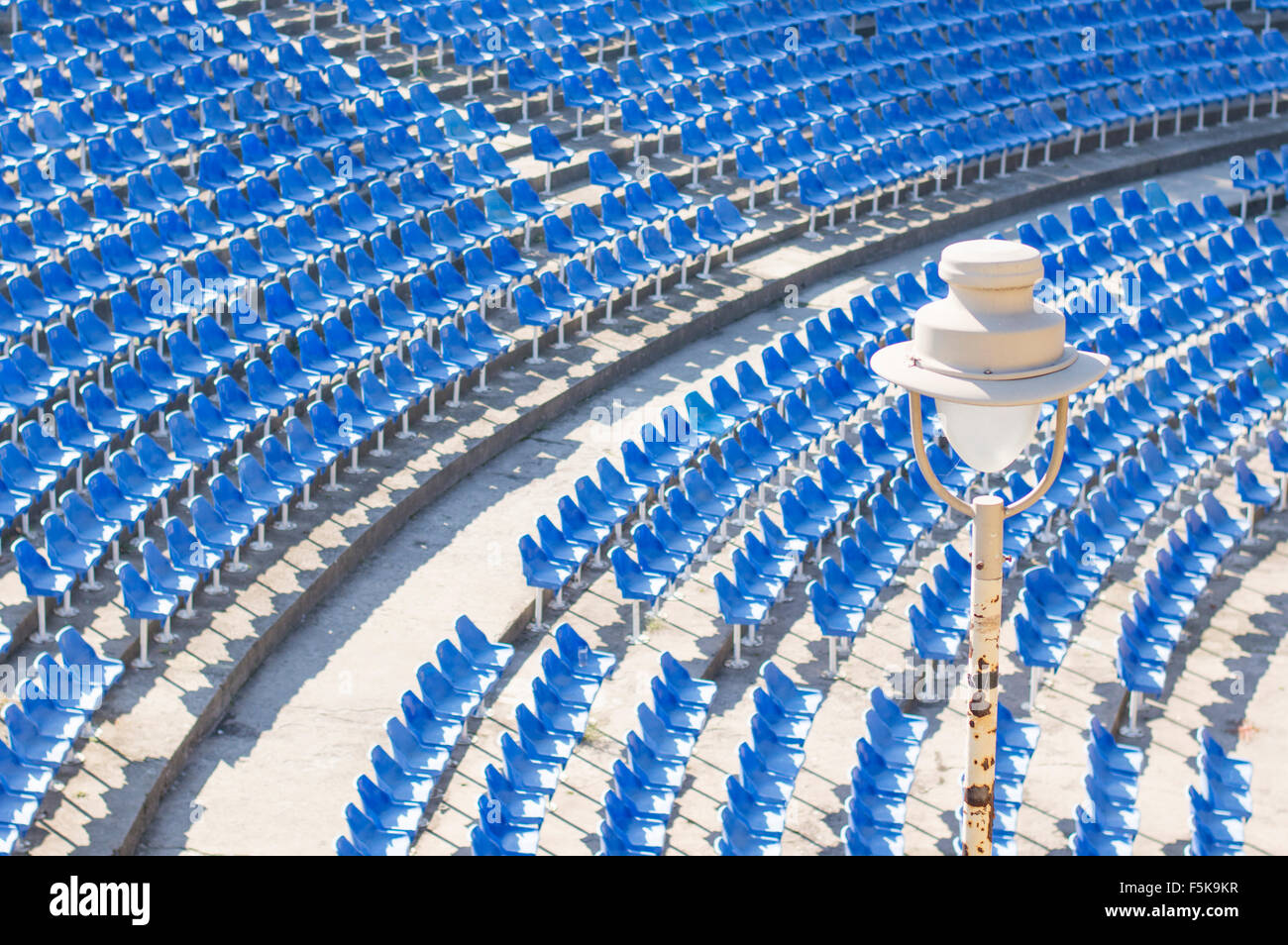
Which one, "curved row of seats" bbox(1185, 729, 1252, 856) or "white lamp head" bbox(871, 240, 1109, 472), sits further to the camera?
"curved row of seats" bbox(1185, 729, 1252, 856)

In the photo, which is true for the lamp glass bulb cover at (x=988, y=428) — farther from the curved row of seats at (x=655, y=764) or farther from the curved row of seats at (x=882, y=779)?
the curved row of seats at (x=882, y=779)

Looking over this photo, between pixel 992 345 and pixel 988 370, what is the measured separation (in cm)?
6

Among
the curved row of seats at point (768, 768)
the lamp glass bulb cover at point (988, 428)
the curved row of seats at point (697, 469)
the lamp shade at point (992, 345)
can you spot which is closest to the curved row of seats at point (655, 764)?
the curved row of seats at point (768, 768)

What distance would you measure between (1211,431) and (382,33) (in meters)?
7.84

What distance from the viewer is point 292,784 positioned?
331 inches

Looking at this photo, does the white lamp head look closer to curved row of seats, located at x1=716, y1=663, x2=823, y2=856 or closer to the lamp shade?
the lamp shade

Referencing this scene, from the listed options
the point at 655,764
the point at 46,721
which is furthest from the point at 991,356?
the point at 46,721

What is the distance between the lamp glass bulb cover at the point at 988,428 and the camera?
173 inches

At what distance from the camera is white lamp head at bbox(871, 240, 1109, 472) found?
430 centimetres

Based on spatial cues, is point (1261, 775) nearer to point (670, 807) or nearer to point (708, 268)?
point (670, 807)

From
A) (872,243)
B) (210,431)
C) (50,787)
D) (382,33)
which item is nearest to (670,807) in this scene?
(50,787)

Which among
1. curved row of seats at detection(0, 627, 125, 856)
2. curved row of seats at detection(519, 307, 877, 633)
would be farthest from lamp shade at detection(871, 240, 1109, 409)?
curved row of seats at detection(519, 307, 877, 633)

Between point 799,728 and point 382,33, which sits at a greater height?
point 382,33

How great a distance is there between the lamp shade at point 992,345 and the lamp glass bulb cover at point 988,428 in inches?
2.1
